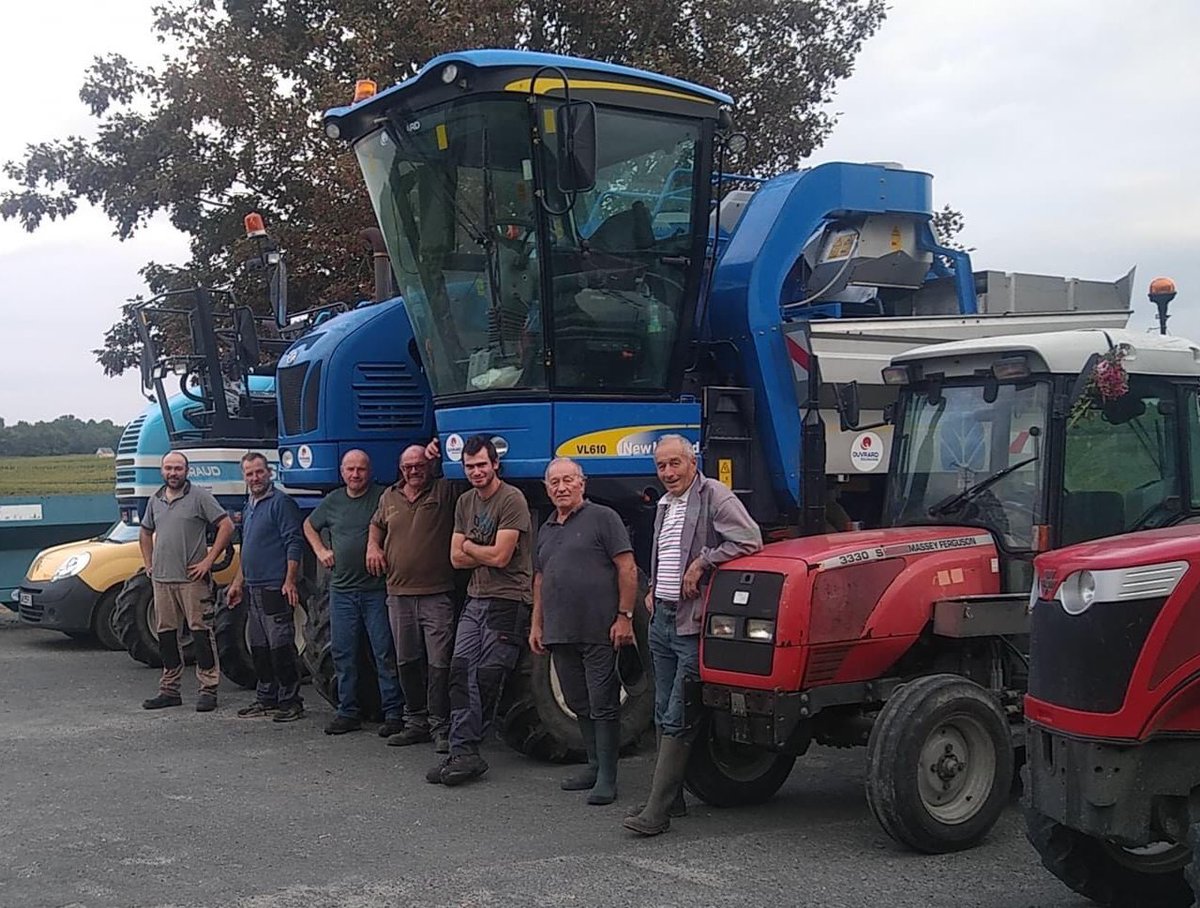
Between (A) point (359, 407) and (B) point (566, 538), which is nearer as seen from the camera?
(B) point (566, 538)

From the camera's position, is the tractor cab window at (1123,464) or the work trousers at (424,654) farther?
the work trousers at (424,654)

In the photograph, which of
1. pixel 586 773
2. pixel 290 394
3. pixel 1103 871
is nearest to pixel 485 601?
pixel 586 773

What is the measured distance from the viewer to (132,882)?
5.62m

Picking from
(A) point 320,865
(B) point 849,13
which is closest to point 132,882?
(A) point 320,865

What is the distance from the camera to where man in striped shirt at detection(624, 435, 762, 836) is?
20.7 ft

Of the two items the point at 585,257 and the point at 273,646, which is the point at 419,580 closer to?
the point at 273,646

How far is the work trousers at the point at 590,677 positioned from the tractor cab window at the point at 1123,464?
91.6 inches

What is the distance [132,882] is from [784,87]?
15071 mm

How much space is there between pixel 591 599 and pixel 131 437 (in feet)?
26.6

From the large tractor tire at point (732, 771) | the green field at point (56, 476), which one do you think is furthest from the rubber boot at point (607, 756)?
the green field at point (56, 476)

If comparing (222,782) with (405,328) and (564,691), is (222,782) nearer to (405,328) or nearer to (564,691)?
(564,691)

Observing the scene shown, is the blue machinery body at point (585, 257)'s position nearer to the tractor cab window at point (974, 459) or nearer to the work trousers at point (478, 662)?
the work trousers at point (478, 662)

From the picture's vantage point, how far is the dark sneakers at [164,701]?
32.8 feet

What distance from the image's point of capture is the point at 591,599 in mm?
6934
